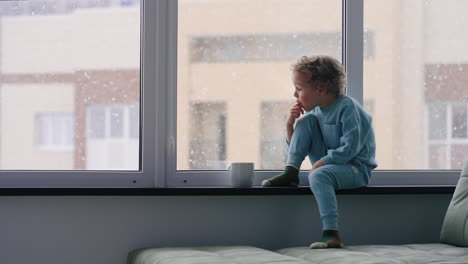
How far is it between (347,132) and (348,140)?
33 mm

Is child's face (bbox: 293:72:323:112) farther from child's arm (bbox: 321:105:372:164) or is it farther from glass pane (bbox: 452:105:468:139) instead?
glass pane (bbox: 452:105:468:139)

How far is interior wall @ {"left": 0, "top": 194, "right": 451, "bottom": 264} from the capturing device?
2.86 metres

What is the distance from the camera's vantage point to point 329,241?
105 inches

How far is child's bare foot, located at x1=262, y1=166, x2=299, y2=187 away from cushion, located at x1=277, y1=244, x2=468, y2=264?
39 centimetres

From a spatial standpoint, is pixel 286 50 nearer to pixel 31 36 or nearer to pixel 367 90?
pixel 367 90

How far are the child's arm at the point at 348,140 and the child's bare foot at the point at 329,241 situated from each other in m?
0.31

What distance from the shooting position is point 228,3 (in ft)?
10.2

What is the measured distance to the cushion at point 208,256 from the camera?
224 cm

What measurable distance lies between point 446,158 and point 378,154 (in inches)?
12.5

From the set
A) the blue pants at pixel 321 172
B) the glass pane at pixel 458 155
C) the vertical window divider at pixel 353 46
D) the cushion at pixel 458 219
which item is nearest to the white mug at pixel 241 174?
the blue pants at pixel 321 172

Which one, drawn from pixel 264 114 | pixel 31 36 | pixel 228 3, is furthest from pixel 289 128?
pixel 31 36

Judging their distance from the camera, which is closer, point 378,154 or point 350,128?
point 350,128

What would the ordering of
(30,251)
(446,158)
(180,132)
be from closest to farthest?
(30,251), (180,132), (446,158)

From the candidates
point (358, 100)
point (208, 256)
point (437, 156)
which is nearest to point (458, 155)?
point (437, 156)
